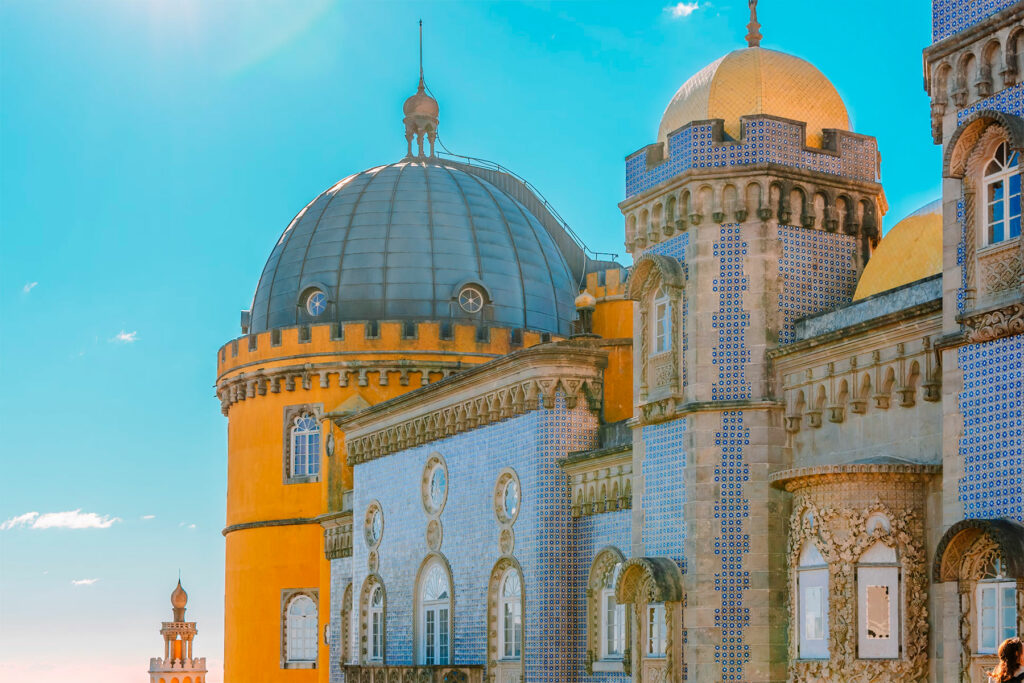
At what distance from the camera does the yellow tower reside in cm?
4209

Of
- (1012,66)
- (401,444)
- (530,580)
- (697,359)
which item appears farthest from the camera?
(401,444)

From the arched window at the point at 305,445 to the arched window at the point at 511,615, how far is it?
1306 centimetres

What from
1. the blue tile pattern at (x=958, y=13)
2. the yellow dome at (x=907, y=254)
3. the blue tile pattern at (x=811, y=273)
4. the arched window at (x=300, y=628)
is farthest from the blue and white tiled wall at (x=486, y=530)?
the blue tile pattern at (x=958, y=13)

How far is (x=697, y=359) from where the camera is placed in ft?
79.2

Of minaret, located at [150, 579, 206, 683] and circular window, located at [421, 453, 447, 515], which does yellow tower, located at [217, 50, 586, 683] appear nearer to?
circular window, located at [421, 453, 447, 515]

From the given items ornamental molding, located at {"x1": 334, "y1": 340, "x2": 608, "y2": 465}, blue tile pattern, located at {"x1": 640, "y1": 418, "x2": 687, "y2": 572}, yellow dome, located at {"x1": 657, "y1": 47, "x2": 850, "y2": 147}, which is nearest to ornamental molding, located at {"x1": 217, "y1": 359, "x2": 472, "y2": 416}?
ornamental molding, located at {"x1": 334, "y1": 340, "x2": 608, "y2": 465}

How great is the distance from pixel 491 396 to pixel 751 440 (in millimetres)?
8516

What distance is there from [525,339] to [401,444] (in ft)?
27.6

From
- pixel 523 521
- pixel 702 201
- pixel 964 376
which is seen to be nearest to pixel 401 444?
pixel 523 521


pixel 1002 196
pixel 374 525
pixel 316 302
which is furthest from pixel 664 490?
pixel 316 302

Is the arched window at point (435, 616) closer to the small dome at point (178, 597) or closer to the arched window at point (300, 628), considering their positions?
the arched window at point (300, 628)

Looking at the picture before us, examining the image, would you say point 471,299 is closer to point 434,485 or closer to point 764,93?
point 434,485

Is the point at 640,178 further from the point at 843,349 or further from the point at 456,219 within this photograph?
the point at 456,219

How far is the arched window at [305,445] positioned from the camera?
42656mm
